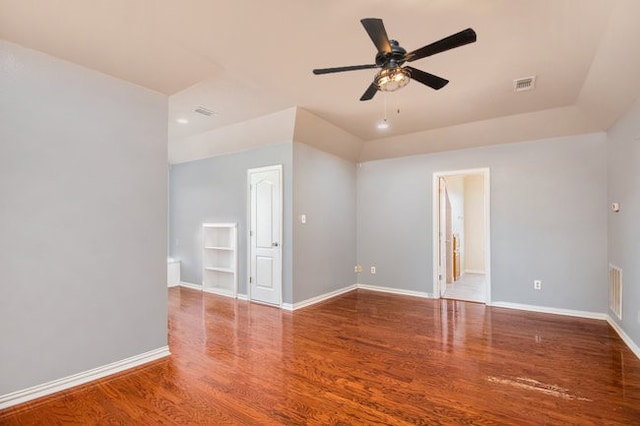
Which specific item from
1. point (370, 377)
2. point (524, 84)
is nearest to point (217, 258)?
point (370, 377)

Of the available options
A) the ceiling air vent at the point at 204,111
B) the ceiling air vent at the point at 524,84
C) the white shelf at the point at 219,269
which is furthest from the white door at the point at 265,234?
the ceiling air vent at the point at 524,84

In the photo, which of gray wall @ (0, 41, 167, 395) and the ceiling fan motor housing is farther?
gray wall @ (0, 41, 167, 395)

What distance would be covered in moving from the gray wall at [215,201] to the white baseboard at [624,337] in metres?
3.94

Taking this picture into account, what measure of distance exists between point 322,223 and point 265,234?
980mm

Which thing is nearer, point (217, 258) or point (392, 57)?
point (392, 57)

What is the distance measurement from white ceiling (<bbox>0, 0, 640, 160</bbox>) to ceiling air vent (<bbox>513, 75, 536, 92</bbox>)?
64 millimetres

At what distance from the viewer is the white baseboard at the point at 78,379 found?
2.26 meters

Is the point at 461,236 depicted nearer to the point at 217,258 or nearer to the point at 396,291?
the point at 396,291

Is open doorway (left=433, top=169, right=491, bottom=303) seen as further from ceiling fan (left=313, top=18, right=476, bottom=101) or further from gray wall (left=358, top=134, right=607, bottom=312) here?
ceiling fan (left=313, top=18, right=476, bottom=101)

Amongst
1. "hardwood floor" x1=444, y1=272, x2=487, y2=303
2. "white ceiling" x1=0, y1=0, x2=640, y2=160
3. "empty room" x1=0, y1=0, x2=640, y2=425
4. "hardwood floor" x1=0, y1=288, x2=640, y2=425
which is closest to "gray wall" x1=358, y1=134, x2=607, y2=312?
"empty room" x1=0, y1=0, x2=640, y2=425

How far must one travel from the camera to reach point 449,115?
439 centimetres

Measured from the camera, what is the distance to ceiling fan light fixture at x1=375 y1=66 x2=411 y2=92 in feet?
7.19

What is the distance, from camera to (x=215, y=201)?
230 inches

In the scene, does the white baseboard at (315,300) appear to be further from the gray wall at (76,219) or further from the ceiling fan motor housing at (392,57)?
Result: the ceiling fan motor housing at (392,57)
